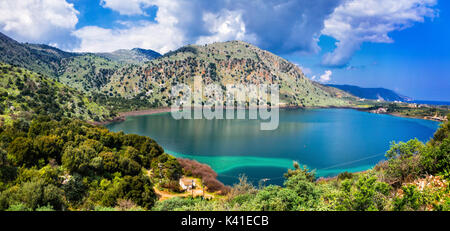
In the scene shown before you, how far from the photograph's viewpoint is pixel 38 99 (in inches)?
3514

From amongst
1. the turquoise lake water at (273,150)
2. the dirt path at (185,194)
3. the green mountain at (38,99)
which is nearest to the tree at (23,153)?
the dirt path at (185,194)

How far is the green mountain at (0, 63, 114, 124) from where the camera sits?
247 ft

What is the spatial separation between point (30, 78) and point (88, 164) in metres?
96.5

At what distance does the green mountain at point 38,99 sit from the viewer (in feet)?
247

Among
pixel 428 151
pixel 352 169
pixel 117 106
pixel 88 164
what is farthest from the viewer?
pixel 117 106

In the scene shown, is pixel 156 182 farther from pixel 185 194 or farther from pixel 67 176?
pixel 67 176

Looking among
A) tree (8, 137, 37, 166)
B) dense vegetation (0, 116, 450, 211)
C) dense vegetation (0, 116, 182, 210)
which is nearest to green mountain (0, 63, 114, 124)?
dense vegetation (0, 116, 450, 211)

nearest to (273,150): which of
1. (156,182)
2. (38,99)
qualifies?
(156,182)

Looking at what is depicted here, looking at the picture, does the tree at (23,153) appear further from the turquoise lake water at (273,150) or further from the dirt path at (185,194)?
the turquoise lake water at (273,150)

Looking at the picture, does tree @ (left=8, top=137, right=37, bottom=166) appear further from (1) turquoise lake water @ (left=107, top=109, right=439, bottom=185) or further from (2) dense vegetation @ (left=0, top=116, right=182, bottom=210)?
(1) turquoise lake water @ (left=107, top=109, right=439, bottom=185)
